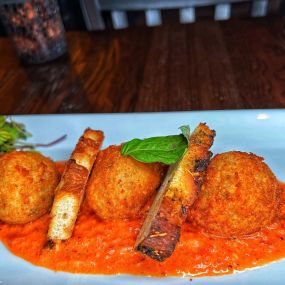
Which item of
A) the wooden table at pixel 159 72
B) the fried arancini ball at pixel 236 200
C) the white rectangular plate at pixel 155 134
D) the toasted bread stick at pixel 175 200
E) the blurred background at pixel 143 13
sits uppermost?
the toasted bread stick at pixel 175 200

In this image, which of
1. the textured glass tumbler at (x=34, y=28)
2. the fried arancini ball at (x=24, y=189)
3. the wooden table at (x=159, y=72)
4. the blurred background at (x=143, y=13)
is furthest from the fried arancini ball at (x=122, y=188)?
the blurred background at (x=143, y=13)

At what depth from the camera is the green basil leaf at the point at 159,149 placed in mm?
2039

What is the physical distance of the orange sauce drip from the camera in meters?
1.98

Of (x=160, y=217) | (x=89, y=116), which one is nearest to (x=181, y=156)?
(x=160, y=217)

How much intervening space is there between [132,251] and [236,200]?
586mm

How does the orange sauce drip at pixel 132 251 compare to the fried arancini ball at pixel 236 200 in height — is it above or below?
below

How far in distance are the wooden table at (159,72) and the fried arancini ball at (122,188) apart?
1104mm

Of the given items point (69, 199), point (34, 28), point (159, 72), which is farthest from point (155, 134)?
point (34, 28)

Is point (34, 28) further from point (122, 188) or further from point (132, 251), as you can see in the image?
point (132, 251)

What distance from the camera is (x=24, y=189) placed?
7.75ft

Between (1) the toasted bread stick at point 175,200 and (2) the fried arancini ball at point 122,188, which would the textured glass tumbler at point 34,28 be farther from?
(1) the toasted bread stick at point 175,200

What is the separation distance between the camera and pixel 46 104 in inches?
145

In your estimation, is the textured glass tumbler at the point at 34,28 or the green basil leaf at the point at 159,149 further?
the textured glass tumbler at the point at 34,28

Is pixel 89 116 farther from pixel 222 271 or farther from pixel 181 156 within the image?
pixel 222 271
